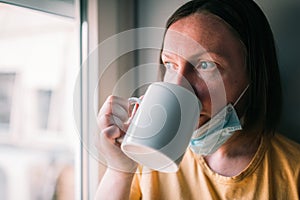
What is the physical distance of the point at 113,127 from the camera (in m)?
0.70

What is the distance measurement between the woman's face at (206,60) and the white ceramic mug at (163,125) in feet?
0.19

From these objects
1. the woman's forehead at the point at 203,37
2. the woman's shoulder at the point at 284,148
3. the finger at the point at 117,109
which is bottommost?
the woman's shoulder at the point at 284,148

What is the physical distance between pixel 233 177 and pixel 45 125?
471 mm

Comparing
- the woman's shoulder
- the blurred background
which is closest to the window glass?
the blurred background

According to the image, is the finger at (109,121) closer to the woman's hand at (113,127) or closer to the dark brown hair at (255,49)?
the woman's hand at (113,127)

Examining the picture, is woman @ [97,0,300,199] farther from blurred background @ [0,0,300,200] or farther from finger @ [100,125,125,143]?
blurred background @ [0,0,300,200]

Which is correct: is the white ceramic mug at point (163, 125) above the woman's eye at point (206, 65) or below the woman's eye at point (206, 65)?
below

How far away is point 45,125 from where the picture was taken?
1.03m

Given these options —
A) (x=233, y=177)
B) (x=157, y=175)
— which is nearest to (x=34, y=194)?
(x=157, y=175)

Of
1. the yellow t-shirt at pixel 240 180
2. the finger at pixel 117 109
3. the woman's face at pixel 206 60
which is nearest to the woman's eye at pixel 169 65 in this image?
the woman's face at pixel 206 60

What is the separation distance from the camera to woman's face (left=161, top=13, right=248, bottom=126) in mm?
689

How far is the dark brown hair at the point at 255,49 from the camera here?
0.77 metres

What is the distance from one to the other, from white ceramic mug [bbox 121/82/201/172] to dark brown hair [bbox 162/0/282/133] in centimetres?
21

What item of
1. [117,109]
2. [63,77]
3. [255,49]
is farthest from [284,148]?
[63,77]
